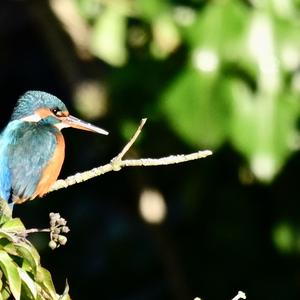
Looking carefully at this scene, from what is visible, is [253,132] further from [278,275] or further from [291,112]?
[278,275]

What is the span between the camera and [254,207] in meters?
6.32

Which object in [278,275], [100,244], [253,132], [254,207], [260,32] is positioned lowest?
[100,244]

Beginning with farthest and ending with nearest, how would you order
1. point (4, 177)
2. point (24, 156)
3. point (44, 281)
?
point (24, 156) → point (4, 177) → point (44, 281)

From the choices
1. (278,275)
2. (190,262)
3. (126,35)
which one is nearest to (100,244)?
(190,262)

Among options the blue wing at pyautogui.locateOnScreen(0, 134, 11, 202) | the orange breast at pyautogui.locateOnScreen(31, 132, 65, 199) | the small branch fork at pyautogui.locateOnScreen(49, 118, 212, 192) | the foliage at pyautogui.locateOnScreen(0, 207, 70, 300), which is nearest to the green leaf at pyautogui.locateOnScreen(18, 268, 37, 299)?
the foliage at pyautogui.locateOnScreen(0, 207, 70, 300)

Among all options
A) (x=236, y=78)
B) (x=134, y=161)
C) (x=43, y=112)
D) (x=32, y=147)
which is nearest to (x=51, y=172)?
(x=32, y=147)

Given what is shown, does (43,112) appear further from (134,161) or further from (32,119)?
(134,161)

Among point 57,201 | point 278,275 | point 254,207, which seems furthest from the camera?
point 57,201

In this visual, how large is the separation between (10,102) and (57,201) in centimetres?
117

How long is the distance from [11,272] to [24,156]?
158cm

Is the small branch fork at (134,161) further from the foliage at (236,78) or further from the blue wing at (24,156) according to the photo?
the foliage at (236,78)

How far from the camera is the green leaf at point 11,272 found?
9.60 feet

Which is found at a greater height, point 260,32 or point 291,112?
point 260,32

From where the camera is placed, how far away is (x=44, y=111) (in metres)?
4.72
